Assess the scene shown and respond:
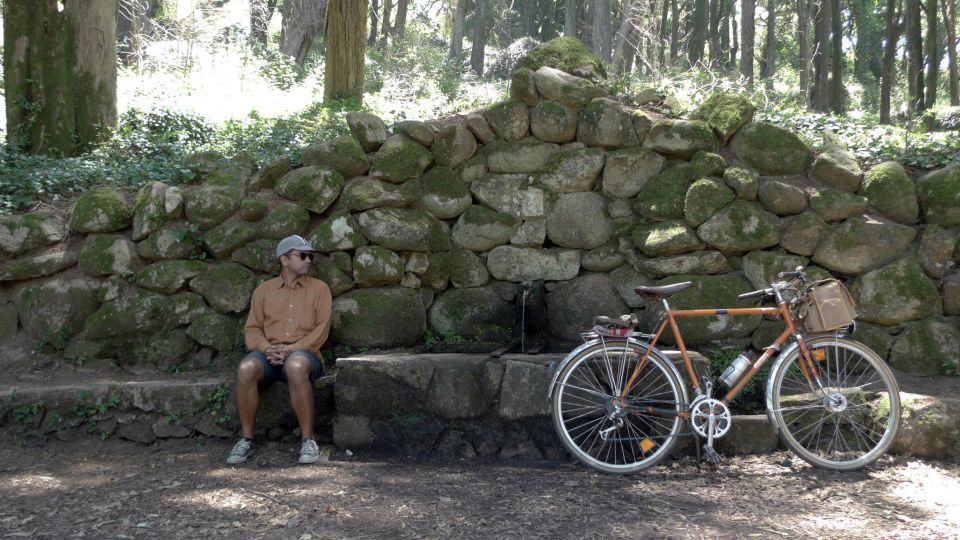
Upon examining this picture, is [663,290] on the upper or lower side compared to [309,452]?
upper

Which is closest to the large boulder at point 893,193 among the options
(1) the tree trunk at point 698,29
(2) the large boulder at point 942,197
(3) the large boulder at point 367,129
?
(2) the large boulder at point 942,197

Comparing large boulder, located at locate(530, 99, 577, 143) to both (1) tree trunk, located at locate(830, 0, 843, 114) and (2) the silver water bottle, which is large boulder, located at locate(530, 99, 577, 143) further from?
(1) tree trunk, located at locate(830, 0, 843, 114)

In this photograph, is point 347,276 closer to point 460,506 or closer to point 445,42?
point 460,506

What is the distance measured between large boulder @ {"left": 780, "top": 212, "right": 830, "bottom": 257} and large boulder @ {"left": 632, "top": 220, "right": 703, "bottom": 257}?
62cm

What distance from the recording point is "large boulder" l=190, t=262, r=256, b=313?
5.28 m

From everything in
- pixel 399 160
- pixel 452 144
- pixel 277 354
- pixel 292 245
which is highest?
pixel 452 144

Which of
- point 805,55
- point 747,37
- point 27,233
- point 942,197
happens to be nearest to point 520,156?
point 942,197

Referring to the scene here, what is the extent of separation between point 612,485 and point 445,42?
80.7ft

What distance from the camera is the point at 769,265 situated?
16.7ft

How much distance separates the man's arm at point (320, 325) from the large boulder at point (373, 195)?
30.6 inches

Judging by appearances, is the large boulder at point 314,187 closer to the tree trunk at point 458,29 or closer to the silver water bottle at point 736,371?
the silver water bottle at point 736,371

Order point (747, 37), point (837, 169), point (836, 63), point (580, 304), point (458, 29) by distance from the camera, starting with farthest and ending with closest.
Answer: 1. point (458, 29)
2. point (747, 37)
3. point (836, 63)
4. point (580, 304)
5. point (837, 169)

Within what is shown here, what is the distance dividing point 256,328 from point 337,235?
0.96 meters

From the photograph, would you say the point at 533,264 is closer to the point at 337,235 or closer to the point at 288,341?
the point at 337,235
